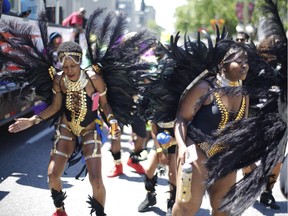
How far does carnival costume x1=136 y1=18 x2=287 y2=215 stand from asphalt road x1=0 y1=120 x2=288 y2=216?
149 cm

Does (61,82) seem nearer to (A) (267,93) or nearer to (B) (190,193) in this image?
(B) (190,193)

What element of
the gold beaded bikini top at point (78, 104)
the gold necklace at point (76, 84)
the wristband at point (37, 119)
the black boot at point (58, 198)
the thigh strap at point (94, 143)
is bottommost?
the black boot at point (58, 198)

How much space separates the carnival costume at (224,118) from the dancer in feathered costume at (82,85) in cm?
61

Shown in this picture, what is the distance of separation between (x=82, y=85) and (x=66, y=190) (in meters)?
1.81

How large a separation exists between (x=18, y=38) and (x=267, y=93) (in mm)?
2805

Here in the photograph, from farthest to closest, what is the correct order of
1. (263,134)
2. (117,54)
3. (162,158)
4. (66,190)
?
1. (66,190)
2. (162,158)
3. (117,54)
4. (263,134)

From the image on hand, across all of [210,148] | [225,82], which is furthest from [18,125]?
[225,82]

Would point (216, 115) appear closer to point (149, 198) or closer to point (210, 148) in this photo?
point (210, 148)

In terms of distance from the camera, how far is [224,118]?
10.9 ft

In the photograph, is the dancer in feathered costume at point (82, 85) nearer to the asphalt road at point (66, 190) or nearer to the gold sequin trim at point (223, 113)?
the asphalt road at point (66, 190)

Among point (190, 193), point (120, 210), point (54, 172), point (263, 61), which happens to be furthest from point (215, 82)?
Answer: point (120, 210)

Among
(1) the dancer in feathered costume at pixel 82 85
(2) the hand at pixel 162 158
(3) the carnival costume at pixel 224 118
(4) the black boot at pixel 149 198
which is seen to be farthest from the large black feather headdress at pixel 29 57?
(4) the black boot at pixel 149 198

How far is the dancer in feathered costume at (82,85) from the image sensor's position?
160 inches

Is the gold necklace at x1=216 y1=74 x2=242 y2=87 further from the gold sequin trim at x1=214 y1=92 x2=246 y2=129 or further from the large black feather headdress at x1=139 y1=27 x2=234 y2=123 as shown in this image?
the large black feather headdress at x1=139 y1=27 x2=234 y2=123
